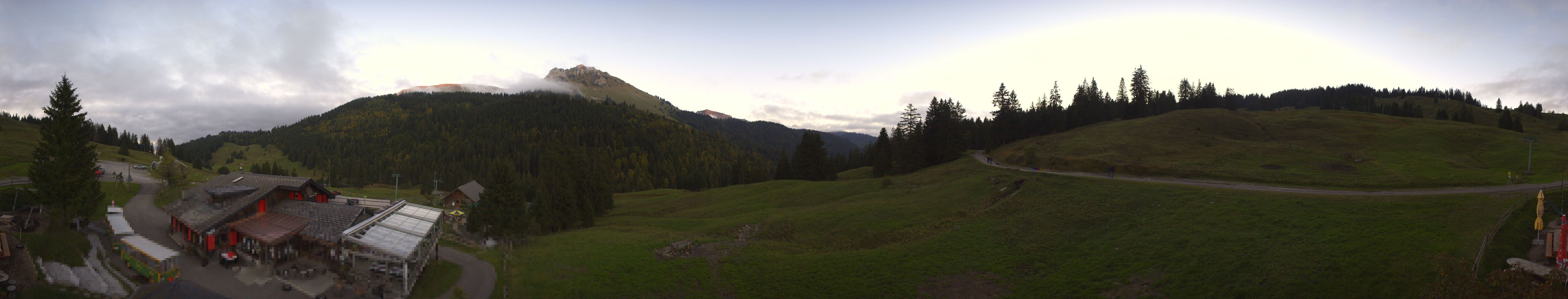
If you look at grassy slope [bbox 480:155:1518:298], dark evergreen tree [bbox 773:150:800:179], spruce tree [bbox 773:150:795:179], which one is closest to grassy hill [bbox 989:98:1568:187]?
grassy slope [bbox 480:155:1518:298]

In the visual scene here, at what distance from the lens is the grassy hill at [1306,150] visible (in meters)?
37.3

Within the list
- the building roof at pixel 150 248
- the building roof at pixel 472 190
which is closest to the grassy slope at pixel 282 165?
the building roof at pixel 472 190

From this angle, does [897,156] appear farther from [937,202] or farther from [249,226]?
[249,226]

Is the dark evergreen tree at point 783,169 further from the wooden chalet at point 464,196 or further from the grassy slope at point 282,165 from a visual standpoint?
the grassy slope at point 282,165

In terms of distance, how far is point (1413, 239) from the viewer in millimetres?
19594

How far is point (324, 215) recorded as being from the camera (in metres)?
29.2

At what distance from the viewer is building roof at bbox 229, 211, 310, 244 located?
2520 cm

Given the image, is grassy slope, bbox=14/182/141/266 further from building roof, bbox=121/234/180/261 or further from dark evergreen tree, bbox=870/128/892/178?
dark evergreen tree, bbox=870/128/892/178

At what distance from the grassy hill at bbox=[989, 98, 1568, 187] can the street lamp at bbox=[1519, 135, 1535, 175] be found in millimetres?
248

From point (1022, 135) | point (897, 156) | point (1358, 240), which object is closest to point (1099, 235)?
point (1358, 240)

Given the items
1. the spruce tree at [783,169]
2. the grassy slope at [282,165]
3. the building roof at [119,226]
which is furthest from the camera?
the grassy slope at [282,165]

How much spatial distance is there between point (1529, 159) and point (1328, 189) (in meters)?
18.3

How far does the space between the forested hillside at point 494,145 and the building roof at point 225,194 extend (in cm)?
6512

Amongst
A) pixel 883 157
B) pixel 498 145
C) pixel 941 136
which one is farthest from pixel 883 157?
pixel 498 145
